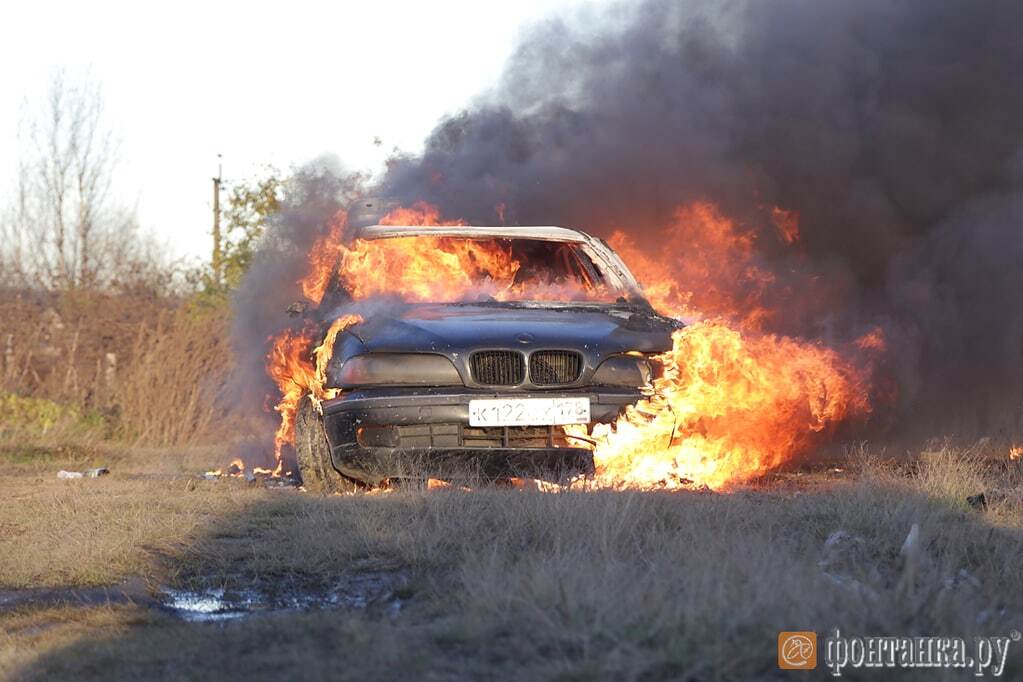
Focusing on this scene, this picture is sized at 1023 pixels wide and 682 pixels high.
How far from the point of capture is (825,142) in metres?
14.2

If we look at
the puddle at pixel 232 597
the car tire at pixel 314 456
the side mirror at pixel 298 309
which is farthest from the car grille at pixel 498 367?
the puddle at pixel 232 597

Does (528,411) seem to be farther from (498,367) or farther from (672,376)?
(672,376)

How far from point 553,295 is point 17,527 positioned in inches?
137

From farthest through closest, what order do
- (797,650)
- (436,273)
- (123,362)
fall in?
(123,362), (436,273), (797,650)

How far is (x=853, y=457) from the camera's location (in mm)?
9438

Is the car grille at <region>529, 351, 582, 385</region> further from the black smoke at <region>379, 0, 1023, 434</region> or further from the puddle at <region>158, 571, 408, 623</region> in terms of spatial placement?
the black smoke at <region>379, 0, 1023, 434</region>

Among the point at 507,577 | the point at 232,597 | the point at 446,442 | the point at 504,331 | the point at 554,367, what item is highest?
the point at 504,331

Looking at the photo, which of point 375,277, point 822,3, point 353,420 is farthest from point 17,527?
point 822,3

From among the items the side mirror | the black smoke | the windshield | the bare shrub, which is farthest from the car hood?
the bare shrub

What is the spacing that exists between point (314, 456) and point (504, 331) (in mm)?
1403

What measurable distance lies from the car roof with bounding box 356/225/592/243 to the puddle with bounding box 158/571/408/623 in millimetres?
3750

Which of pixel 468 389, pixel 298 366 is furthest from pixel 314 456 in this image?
pixel 468 389

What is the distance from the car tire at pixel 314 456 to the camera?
7.78m

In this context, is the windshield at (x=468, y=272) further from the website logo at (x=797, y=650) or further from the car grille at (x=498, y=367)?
the website logo at (x=797, y=650)
